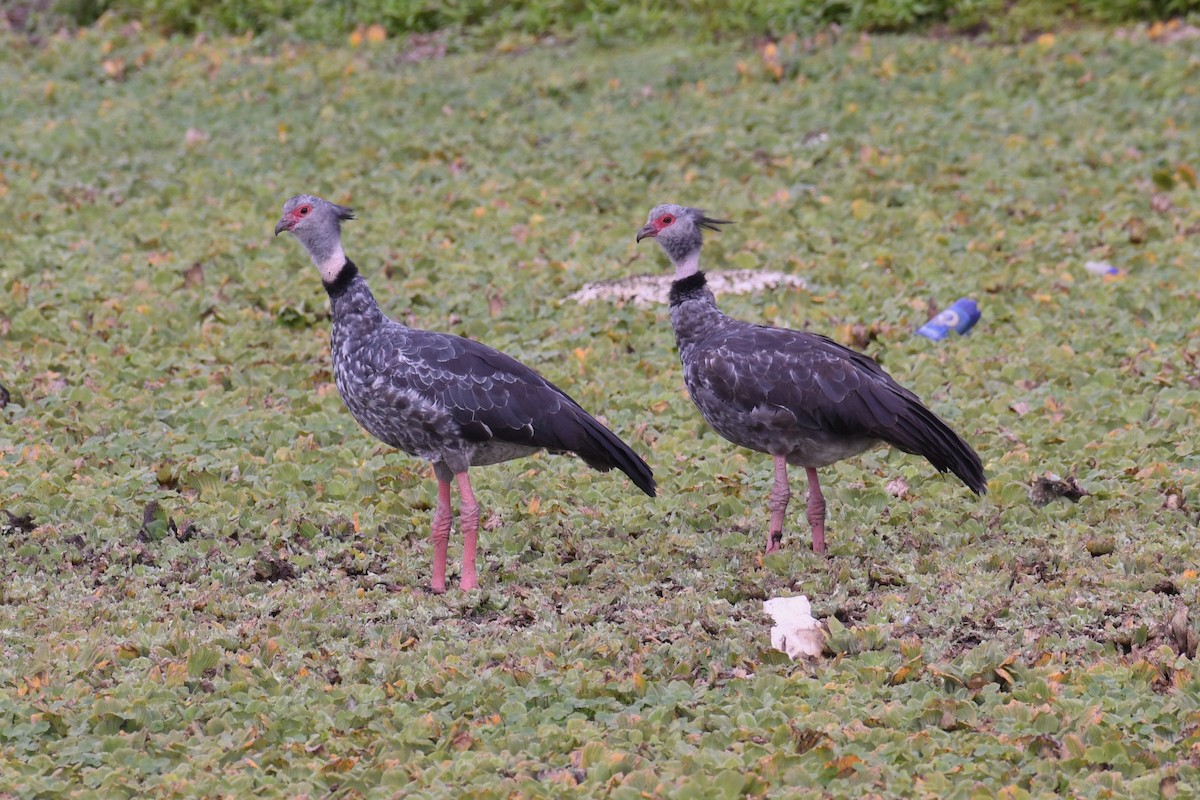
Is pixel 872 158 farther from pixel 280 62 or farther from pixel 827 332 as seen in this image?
pixel 280 62

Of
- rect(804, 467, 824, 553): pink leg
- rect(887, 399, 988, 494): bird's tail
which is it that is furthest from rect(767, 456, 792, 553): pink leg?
rect(887, 399, 988, 494): bird's tail

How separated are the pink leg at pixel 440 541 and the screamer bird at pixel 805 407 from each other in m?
1.48

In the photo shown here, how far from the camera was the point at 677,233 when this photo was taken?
28.5 ft

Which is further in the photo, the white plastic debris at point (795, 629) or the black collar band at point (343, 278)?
the black collar band at point (343, 278)

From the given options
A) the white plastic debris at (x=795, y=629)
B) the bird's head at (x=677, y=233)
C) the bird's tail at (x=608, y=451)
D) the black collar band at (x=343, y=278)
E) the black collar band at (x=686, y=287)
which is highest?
the black collar band at (x=343, y=278)

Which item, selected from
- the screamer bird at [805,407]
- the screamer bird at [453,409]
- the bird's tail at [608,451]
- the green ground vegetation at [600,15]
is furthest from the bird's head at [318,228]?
the green ground vegetation at [600,15]

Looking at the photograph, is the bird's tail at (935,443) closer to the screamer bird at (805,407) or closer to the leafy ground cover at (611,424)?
the screamer bird at (805,407)

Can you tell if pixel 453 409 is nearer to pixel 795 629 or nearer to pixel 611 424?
pixel 795 629

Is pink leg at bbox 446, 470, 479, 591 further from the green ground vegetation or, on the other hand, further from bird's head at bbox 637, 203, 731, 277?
the green ground vegetation

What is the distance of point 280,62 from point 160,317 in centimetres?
757

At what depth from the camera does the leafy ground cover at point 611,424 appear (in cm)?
582

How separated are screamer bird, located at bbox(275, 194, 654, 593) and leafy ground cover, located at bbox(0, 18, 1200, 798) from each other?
482 mm

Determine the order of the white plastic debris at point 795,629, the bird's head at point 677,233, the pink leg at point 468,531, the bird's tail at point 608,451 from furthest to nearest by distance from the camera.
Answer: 1. the bird's head at point 677,233
2. the bird's tail at point 608,451
3. the pink leg at point 468,531
4. the white plastic debris at point 795,629

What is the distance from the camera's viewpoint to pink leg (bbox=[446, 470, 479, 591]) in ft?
24.5
